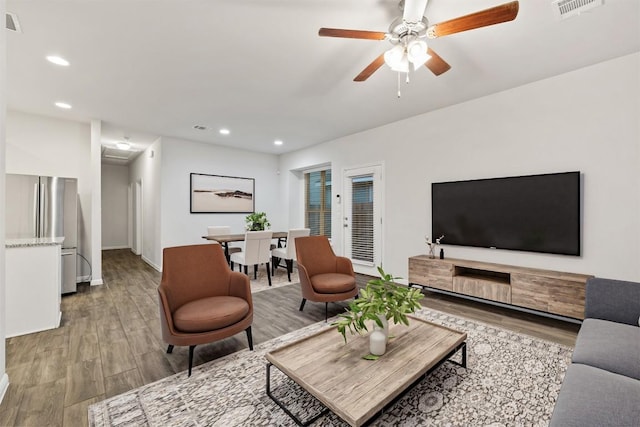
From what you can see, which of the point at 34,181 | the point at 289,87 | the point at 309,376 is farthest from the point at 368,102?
the point at 34,181

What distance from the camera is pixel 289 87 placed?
3.25m

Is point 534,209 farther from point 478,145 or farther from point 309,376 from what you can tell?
point 309,376

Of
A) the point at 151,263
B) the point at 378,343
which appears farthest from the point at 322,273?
the point at 151,263

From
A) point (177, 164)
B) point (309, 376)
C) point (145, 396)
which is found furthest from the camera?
point (177, 164)

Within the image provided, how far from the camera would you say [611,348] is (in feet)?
4.99

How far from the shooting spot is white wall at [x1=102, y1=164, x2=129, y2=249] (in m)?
8.36

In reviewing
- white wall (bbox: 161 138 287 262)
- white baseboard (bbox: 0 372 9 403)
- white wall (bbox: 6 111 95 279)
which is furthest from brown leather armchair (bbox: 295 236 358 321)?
white wall (bbox: 6 111 95 279)

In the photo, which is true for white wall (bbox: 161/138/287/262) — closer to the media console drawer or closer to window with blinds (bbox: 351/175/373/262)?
window with blinds (bbox: 351/175/373/262)

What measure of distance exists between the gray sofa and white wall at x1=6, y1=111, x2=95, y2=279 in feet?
20.0

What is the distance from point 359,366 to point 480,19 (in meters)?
2.14

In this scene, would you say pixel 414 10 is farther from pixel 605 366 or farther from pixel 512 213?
pixel 512 213

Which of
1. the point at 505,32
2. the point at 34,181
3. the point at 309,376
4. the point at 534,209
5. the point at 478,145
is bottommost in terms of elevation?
the point at 309,376

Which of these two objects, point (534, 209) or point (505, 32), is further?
point (534, 209)

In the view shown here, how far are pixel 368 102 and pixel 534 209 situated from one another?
2.39m
